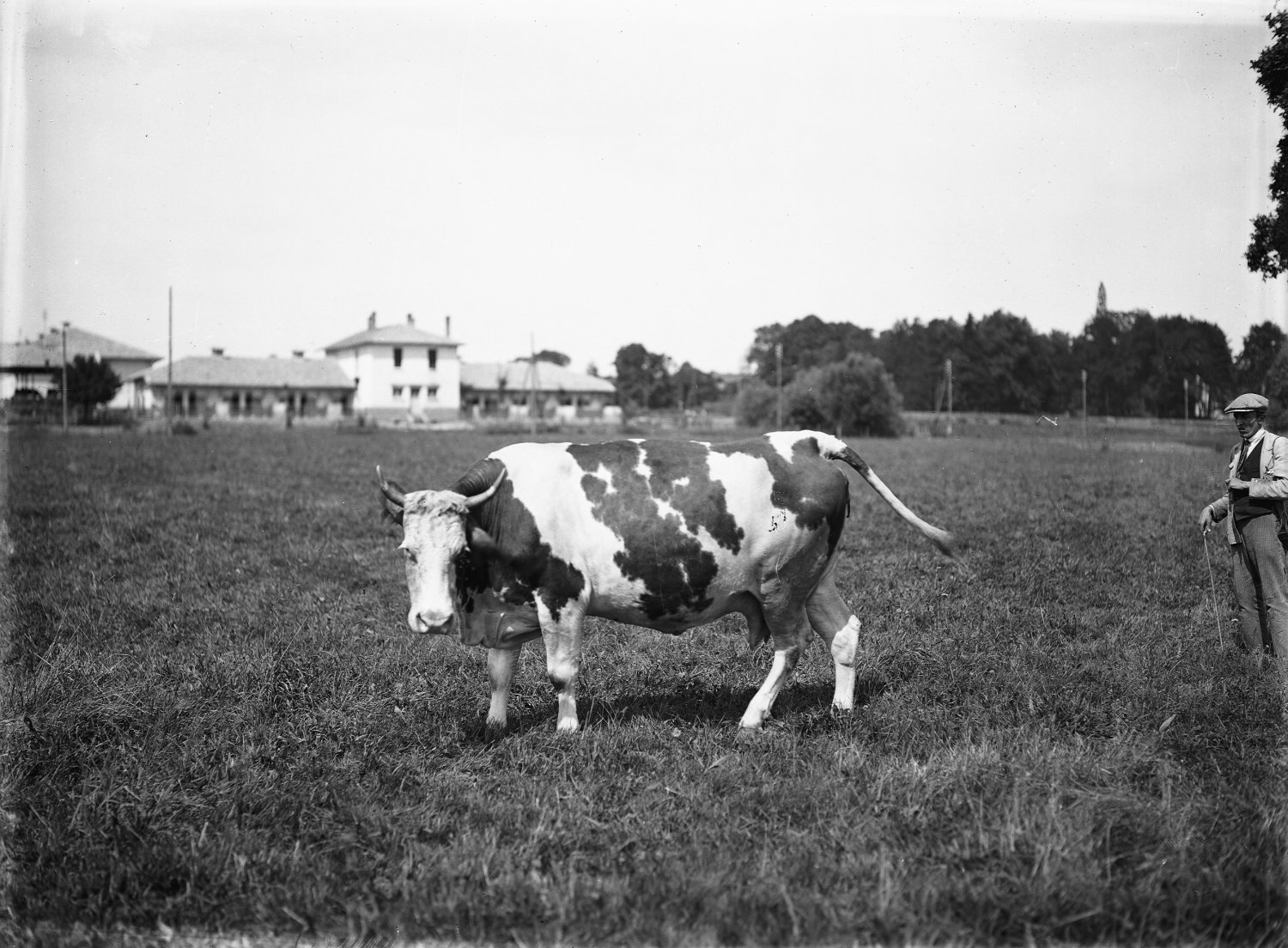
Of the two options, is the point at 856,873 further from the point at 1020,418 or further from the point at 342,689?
the point at 1020,418

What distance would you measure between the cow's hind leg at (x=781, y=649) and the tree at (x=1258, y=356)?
9.44 metres

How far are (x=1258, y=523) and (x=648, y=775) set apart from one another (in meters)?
5.40

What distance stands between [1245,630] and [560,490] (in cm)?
588

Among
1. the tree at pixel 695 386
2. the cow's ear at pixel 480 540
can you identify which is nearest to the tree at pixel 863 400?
the tree at pixel 695 386

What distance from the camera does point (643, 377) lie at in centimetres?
11062

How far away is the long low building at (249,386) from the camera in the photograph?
7269 cm

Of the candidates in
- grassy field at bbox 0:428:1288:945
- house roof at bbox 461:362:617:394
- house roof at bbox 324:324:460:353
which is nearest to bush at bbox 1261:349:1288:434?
grassy field at bbox 0:428:1288:945

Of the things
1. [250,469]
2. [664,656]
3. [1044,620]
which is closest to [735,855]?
[664,656]

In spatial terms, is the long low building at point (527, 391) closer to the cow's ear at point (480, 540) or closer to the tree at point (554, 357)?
the tree at point (554, 357)

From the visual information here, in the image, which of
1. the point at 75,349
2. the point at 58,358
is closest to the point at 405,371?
the point at 75,349

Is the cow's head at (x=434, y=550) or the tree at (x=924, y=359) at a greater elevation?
the tree at (x=924, y=359)

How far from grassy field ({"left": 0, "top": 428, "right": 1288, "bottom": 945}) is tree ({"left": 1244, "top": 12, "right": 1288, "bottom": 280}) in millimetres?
3733

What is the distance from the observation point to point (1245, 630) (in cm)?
778

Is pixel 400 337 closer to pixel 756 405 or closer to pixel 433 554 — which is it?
pixel 756 405
